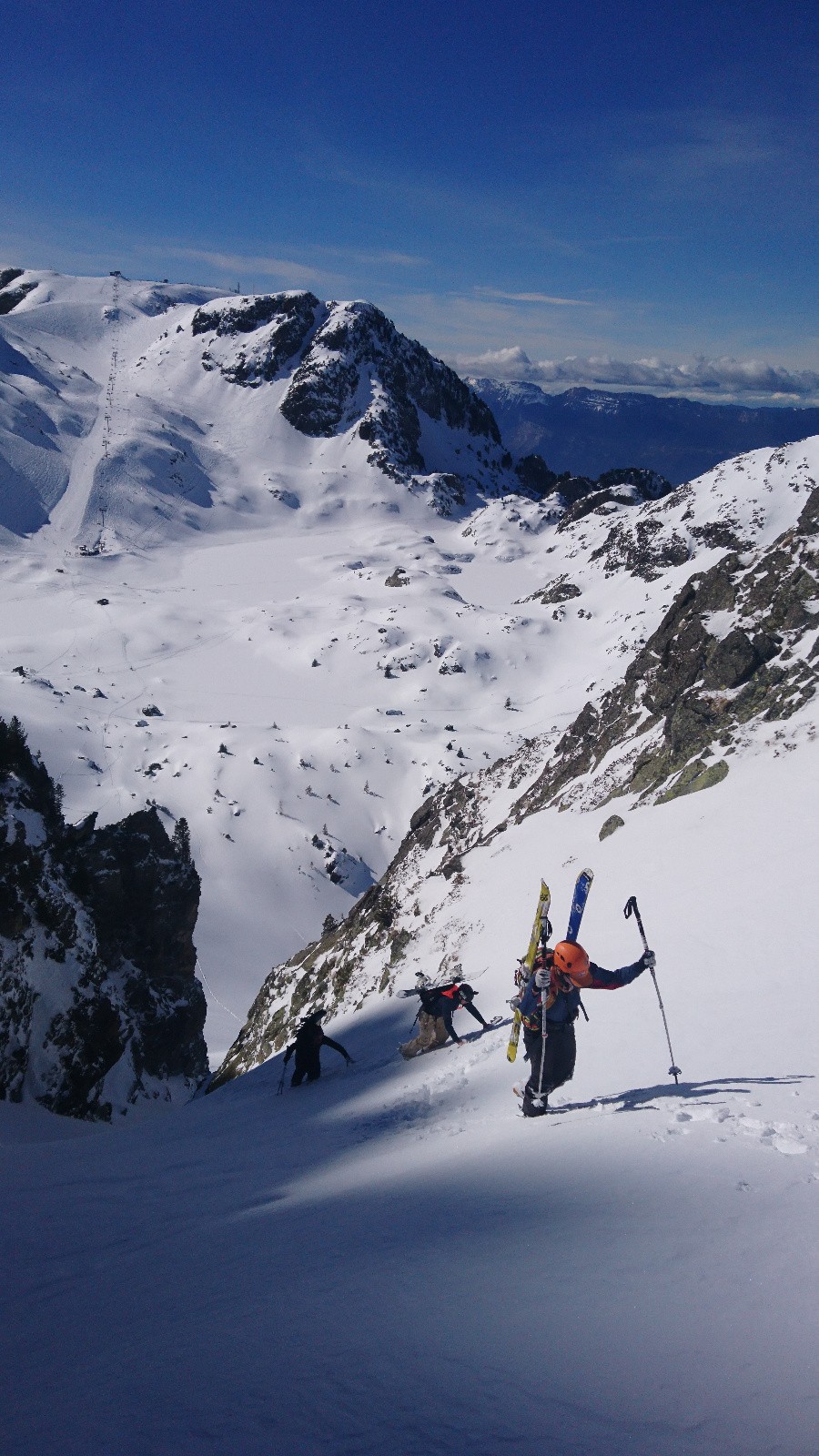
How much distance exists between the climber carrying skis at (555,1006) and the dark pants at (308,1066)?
6.84 m

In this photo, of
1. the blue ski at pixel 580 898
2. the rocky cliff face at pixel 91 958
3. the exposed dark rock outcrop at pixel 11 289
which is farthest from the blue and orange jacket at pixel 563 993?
the exposed dark rock outcrop at pixel 11 289

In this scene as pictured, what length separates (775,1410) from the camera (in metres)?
3.02

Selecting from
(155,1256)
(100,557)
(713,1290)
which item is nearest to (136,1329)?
(155,1256)

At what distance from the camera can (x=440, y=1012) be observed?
1200 cm

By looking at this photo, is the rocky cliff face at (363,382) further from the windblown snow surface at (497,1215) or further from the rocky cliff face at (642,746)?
the windblown snow surface at (497,1215)

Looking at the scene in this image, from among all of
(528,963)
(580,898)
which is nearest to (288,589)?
(580,898)

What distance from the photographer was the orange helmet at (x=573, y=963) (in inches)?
283

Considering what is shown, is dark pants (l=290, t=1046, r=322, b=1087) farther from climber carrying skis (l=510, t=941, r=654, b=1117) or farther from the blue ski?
the blue ski

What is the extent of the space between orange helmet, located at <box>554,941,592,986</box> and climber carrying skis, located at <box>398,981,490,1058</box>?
4.85 metres

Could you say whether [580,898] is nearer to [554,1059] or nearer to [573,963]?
[573,963]

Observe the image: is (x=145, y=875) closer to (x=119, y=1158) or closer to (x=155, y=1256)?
(x=119, y=1158)

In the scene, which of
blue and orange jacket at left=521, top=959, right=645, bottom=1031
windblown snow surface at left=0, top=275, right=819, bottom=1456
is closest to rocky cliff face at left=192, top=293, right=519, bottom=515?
windblown snow surface at left=0, top=275, right=819, bottom=1456

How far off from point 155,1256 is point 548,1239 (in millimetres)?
3528

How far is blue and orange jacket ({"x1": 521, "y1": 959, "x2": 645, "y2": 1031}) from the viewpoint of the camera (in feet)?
24.0
